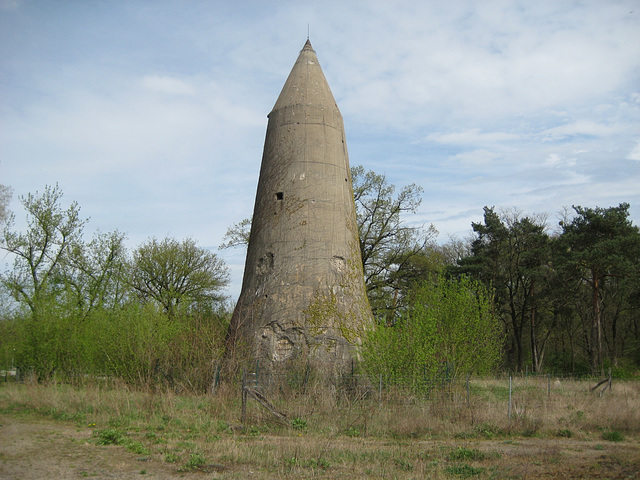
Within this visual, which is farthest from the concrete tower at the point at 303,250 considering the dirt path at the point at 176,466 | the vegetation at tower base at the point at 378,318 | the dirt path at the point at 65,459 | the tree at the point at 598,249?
the tree at the point at 598,249

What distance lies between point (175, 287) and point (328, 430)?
2246 cm

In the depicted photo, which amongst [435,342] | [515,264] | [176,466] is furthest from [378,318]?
→ [515,264]

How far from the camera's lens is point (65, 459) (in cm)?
700

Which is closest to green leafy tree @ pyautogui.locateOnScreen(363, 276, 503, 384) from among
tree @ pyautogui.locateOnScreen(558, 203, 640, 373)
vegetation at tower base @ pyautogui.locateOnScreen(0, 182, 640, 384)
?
vegetation at tower base @ pyautogui.locateOnScreen(0, 182, 640, 384)

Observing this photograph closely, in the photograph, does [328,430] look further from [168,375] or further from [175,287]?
[175,287]

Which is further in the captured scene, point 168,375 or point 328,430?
point 168,375

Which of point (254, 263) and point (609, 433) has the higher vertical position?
point (254, 263)

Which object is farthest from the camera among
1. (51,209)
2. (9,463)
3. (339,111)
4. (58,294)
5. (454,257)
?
(454,257)

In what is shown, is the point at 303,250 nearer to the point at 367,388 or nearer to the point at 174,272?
the point at 367,388

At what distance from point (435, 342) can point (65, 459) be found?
7.92 meters

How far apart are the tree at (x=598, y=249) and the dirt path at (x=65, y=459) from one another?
22095 mm

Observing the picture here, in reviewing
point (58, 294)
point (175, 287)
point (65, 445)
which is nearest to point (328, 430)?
point (65, 445)

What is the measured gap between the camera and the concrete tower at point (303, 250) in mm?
12180

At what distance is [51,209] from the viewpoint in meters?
23.0
